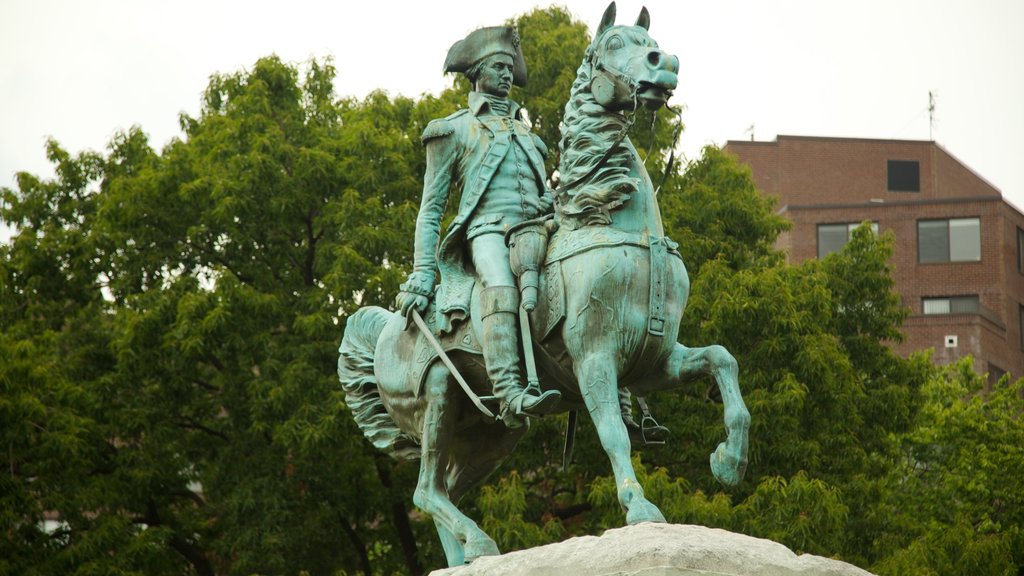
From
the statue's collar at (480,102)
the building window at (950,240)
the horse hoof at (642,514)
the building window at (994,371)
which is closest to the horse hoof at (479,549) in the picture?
the horse hoof at (642,514)

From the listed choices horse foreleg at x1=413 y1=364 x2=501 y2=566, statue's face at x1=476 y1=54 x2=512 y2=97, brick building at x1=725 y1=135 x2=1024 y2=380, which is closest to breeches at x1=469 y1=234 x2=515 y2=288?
horse foreleg at x1=413 y1=364 x2=501 y2=566

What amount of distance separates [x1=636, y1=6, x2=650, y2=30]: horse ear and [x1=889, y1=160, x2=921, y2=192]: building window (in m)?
54.6

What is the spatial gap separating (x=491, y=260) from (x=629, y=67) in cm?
160

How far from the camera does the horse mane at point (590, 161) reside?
467 inches

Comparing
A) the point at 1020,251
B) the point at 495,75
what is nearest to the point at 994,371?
the point at 1020,251

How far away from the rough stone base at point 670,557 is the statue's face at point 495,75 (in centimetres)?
380

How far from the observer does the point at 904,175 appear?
2584 inches

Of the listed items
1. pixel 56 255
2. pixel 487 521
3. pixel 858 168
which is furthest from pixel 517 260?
pixel 858 168

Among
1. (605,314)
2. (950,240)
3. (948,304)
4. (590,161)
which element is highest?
(950,240)

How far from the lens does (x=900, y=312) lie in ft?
94.4

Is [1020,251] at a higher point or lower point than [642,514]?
higher

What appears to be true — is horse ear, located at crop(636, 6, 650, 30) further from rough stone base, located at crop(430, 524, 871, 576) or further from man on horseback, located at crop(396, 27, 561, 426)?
rough stone base, located at crop(430, 524, 871, 576)

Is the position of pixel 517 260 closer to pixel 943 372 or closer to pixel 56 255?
pixel 56 255

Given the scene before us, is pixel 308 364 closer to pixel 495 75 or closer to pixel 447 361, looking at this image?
pixel 495 75
